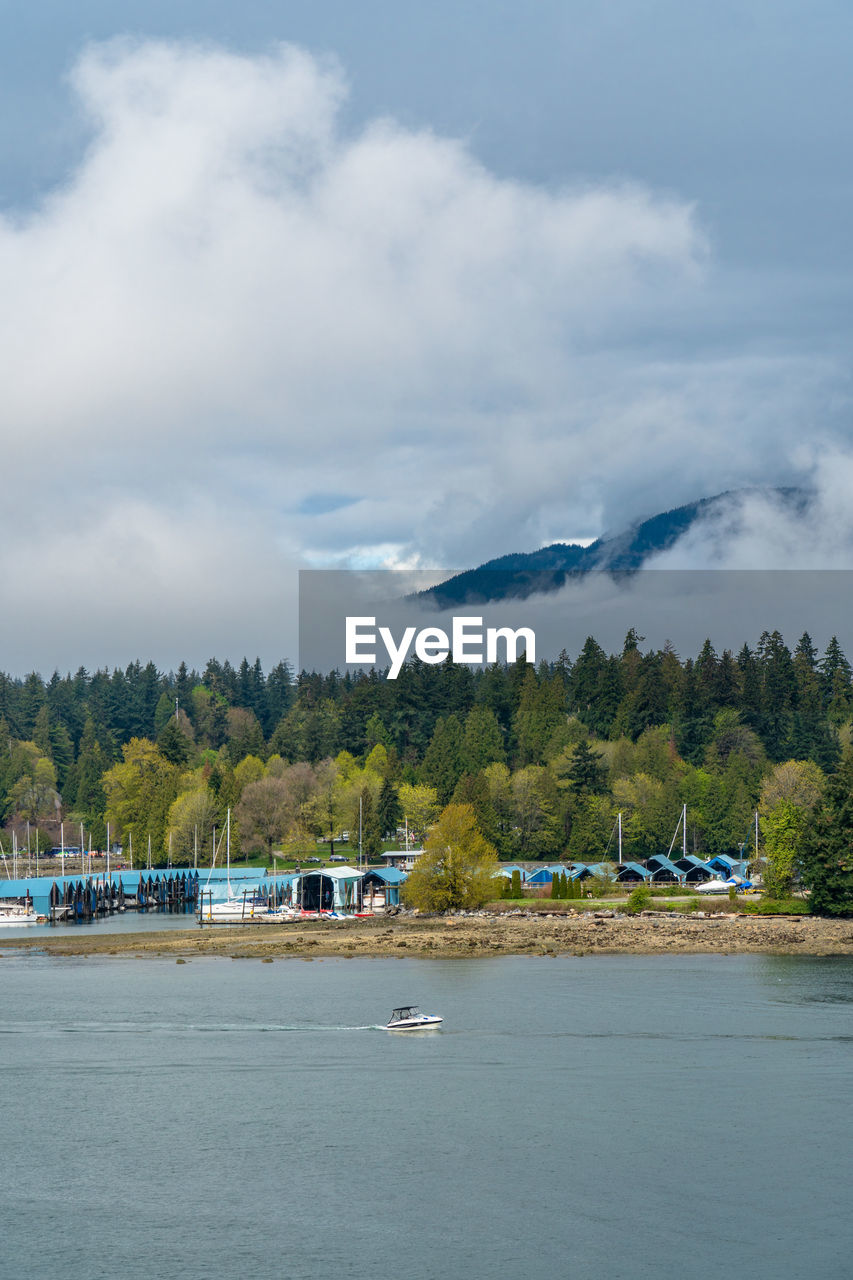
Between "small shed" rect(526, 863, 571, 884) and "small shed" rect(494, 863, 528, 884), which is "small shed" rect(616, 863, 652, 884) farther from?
"small shed" rect(494, 863, 528, 884)

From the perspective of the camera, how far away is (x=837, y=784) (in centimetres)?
10562

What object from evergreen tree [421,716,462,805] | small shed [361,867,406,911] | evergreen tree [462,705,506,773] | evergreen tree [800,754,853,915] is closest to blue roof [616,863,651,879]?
small shed [361,867,406,911]

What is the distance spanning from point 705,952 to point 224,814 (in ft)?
366

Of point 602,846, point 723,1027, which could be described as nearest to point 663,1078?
point 723,1027

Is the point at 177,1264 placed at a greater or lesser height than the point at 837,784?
lesser

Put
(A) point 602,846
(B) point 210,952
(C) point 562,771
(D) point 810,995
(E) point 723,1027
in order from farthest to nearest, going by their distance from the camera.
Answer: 1. (C) point 562,771
2. (A) point 602,846
3. (B) point 210,952
4. (D) point 810,995
5. (E) point 723,1027

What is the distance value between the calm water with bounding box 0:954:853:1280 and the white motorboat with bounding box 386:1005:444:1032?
3.58 ft

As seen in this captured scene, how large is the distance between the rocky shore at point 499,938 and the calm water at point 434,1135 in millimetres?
21324

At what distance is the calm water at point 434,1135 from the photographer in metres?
32.3

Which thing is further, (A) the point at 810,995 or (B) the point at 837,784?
(B) the point at 837,784

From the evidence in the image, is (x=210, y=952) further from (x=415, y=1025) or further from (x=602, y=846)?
(x=602, y=846)

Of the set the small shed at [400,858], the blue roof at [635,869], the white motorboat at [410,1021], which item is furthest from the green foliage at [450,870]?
the white motorboat at [410,1021]

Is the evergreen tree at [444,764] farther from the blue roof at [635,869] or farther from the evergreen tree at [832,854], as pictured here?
the evergreen tree at [832,854]

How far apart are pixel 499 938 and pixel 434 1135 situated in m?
56.3
